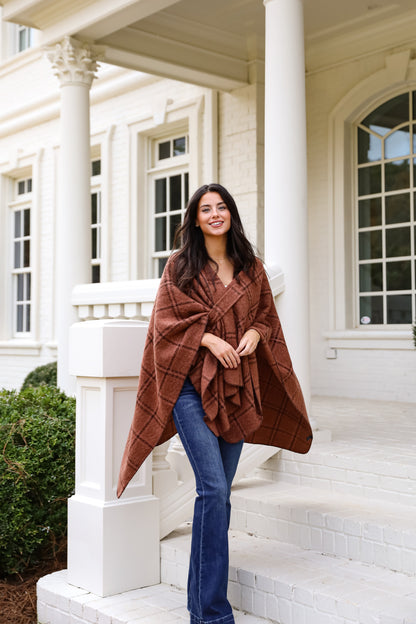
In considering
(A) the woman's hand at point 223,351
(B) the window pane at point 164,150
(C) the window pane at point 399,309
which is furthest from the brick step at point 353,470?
(B) the window pane at point 164,150

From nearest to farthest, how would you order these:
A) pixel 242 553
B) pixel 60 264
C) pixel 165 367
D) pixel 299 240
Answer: pixel 165 367 < pixel 242 553 < pixel 299 240 < pixel 60 264

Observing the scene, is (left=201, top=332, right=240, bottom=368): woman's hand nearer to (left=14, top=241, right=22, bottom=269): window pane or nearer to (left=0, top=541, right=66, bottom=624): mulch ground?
(left=0, top=541, right=66, bottom=624): mulch ground

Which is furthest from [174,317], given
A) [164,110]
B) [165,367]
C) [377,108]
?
[164,110]

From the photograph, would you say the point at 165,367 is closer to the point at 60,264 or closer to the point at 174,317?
the point at 174,317

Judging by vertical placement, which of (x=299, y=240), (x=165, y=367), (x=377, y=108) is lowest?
(x=165, y=367)

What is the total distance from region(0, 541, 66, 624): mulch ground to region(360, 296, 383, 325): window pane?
4.62 metres

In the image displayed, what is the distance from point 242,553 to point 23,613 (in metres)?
1.38

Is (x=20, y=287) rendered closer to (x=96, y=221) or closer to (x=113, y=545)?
(x=96, y=221)

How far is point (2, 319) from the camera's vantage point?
13195 millimetres

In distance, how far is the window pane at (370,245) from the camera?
8.39m

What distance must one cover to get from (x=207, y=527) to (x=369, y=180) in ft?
19.9

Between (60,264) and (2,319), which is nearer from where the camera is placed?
(60,264)

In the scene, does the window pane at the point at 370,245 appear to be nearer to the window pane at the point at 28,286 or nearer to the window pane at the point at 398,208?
the window pane at the point at 398,208

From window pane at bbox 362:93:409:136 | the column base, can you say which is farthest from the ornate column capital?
the column base
